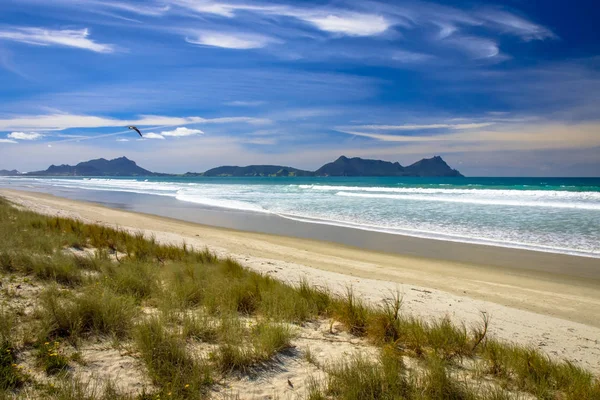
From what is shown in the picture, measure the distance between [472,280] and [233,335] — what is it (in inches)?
272

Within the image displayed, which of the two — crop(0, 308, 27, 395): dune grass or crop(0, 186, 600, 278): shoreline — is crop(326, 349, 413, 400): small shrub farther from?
crop(0, 186, 600, 278): shoreline

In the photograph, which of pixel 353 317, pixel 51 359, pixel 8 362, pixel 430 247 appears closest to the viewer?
pixel 8 362

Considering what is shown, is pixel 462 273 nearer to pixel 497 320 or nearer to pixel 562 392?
pixel 497 320

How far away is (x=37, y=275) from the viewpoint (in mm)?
5789

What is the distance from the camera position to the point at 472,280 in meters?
8.78

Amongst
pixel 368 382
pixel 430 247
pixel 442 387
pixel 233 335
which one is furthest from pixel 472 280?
pixel 233 335

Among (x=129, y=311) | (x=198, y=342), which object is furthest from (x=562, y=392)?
(x=129, y=311)

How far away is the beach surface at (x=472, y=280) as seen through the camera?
563 cm

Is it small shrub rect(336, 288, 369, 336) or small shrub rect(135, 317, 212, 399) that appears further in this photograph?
small shrub rect(336, 288, 369, 336)

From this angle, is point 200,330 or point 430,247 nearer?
point 200,330

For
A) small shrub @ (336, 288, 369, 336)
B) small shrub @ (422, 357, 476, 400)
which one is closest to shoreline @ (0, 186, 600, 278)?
small shrub @ (336, 288, 369, 336)

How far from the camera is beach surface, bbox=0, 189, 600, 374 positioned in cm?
563

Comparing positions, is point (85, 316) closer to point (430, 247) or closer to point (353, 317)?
point (353, 317)

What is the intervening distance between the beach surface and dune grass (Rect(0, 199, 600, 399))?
0.85 meters
